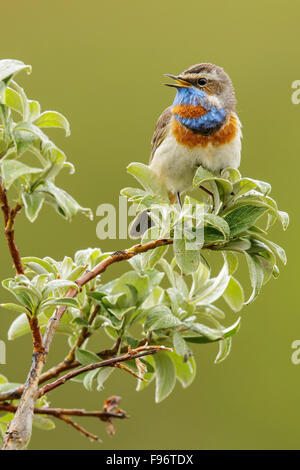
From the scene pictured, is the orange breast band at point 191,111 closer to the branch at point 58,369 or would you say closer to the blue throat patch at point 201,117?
the blue throat patch at point 201,117

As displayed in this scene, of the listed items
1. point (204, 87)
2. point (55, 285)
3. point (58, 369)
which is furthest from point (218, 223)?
point (204, 87)

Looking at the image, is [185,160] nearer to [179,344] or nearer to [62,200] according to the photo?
[179,344]

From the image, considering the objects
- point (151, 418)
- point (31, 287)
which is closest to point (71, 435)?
point (151, 418)

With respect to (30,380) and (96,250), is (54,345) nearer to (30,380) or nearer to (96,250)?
(96,250)

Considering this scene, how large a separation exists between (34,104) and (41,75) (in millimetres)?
3606

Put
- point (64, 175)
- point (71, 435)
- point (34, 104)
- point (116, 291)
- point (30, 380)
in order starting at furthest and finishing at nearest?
point (64, 175) < point (71, 435) < point (116, 291) < point (34, 104) < point (30, 380)

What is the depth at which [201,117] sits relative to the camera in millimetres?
2990

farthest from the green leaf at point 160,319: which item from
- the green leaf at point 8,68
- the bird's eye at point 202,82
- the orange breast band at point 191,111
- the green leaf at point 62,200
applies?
the bird's eye at point 202,82

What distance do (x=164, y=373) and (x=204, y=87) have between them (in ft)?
5.12

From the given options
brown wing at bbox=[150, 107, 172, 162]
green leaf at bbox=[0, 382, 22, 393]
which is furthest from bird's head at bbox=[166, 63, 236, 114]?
green leaf at bbox=[0, 382, 22, 393]

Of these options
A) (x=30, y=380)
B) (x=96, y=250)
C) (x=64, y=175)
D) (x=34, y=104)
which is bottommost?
(x=30, y=380)

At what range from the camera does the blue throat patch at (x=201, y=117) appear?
2.94 metres

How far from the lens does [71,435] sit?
4.28 metres

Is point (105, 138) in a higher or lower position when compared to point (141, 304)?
higher
